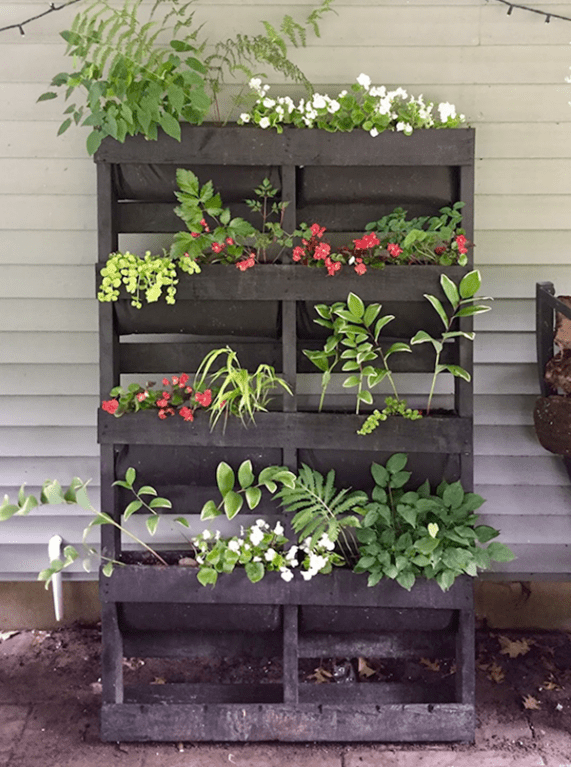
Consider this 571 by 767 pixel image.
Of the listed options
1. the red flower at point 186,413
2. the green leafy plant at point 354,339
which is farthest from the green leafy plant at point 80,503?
the green leafy plant at point 354,339

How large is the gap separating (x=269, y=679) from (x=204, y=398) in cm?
131

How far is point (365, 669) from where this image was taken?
9.62ft

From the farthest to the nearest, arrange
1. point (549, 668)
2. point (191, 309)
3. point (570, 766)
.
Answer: point (549, 668) < point (191, 309) < point (570, 766)

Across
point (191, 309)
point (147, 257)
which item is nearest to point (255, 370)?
point (191, 309)

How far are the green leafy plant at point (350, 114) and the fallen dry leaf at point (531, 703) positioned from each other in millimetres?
2211

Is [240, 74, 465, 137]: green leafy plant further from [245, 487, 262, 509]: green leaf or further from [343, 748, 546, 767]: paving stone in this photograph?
[343, 748, 546, 767]: paving stone

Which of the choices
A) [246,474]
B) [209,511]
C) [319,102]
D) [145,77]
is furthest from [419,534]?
A: [145,77]

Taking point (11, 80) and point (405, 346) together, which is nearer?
point (405, 346)

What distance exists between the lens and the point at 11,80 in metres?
2.77

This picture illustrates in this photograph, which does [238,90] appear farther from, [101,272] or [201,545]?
[201,545]

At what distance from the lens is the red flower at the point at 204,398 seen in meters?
2.48

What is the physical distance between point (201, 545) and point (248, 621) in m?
0.36

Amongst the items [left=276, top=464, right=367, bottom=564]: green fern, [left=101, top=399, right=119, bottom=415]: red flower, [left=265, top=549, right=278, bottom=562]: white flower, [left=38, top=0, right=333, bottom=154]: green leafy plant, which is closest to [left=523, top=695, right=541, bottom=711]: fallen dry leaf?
[left=276, top=464, right=367, bottom=564]: green fern

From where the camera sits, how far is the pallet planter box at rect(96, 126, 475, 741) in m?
2.52
